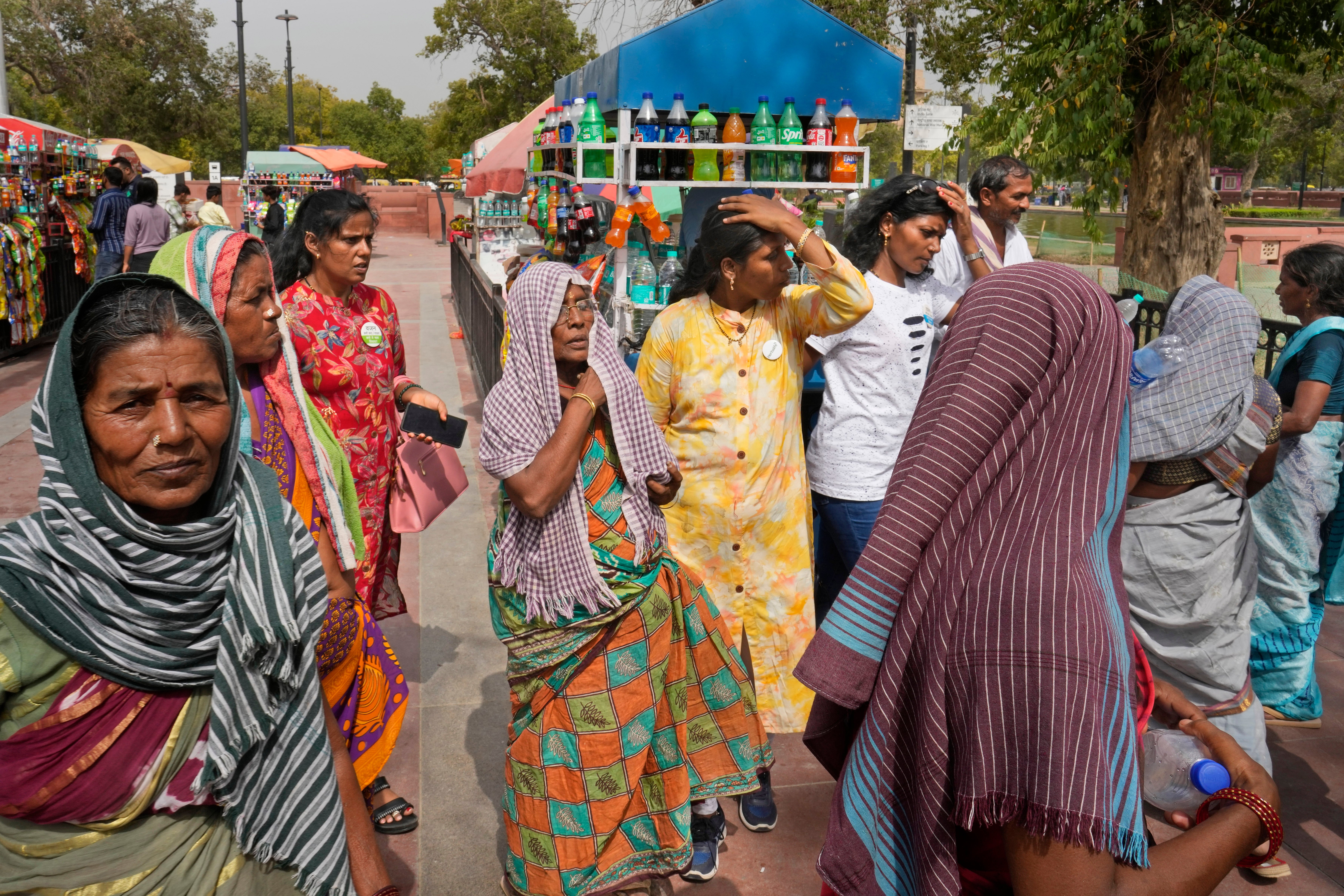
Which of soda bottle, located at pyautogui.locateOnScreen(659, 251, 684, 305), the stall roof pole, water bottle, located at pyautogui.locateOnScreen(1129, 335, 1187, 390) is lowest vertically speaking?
water bottle, located at pyautogui.locateOnScreen(1129, 335, 1187, 390)

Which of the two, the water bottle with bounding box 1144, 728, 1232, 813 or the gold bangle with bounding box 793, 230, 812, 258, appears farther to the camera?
the gold bangle with bounding box 793, 230, 812, 258

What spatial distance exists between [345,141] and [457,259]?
49610 mm

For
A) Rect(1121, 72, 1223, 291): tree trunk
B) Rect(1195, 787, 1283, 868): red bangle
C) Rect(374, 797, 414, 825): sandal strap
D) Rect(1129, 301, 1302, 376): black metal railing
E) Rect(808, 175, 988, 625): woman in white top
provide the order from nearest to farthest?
Rect(1195, 787, 1283, 868): red bangle → Rect(374, 797, 414, 825): sandal strap → Rect(808, 175, 988, 625): woman in white top → Rect(1129, 301, 1302, 376): black metal railing → Rect(1121, 72, 1223, 291): tree trunk

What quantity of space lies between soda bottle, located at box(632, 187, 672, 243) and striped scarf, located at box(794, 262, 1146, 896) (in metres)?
3.78

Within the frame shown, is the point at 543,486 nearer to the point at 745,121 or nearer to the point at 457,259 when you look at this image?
the point at 745,121

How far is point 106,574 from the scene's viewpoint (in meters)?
1.44

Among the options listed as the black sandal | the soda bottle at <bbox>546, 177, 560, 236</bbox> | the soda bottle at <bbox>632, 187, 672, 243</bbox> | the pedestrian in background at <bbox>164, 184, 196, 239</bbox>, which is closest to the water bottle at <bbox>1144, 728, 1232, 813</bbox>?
the black sandal

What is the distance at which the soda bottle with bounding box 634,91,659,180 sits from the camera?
5215 mm

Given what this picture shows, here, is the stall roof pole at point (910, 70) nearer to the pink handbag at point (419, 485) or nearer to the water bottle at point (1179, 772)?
the pink handbag at point (419, 485)

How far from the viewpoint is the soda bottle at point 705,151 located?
5.41m

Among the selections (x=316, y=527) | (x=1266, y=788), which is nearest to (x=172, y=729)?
(x=316, y=527)

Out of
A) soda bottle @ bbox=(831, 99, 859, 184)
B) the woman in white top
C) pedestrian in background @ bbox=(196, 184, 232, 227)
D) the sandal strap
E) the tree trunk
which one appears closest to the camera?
the sandal strap

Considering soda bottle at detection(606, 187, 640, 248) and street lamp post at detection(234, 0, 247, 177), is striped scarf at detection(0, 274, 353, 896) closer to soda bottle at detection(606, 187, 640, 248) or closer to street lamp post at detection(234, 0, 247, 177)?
soda bottle at detection(606, 187, 640, 248)

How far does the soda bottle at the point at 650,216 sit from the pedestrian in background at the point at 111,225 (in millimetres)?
9615
